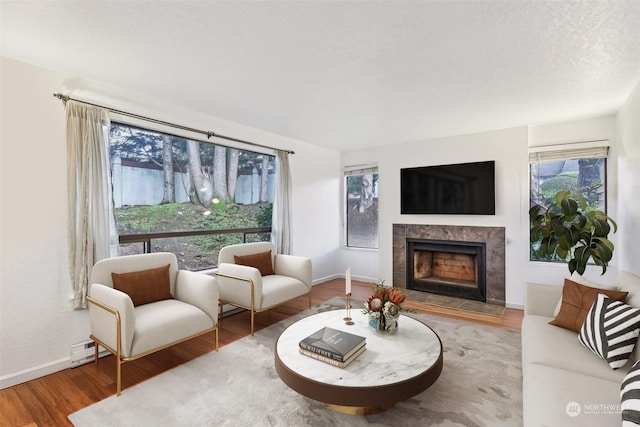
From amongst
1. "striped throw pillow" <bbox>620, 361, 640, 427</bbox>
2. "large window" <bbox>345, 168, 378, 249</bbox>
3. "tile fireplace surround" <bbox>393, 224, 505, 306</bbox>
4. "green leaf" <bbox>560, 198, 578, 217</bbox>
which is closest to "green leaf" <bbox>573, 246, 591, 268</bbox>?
"green leaf" <bbox>560, 198, 578, 217</bbox>

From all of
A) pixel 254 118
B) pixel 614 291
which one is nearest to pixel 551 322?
pixel 614 291

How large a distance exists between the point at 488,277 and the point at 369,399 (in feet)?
11.5

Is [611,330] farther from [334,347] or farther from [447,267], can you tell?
[447,267]

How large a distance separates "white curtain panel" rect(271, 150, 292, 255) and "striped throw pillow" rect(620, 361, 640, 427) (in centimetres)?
391

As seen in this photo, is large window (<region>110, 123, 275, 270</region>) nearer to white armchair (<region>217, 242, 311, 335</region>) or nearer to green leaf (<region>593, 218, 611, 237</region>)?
white armchair (<region>217, 242, 311, 335</region>)

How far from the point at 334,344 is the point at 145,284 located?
76.0 inches

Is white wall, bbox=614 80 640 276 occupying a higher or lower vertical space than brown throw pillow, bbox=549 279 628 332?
higher

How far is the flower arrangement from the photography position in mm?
2316

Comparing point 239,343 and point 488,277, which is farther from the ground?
point 488,277

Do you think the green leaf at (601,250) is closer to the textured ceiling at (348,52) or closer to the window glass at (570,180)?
the window glass at (570,180)

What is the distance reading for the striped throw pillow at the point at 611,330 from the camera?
1.75 m

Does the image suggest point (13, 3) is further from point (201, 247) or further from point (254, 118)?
point (201, 247)

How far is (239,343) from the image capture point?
3053 millimetres

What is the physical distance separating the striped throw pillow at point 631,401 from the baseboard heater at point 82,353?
368cm
